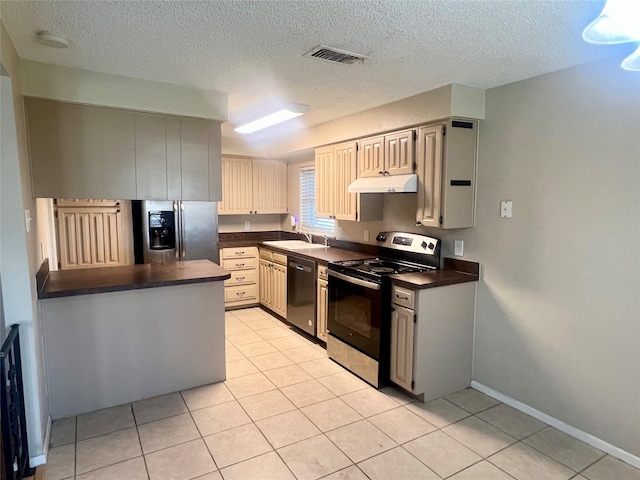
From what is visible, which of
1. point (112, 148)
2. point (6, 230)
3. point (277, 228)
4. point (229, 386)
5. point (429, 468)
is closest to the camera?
point (6, 230)

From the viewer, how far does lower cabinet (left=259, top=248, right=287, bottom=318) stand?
481 cm

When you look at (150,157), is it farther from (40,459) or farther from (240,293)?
(240,293)

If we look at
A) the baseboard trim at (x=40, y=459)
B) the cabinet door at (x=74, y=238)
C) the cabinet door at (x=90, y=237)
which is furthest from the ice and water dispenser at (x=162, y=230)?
the baseboard trim at (x=40, y=459)

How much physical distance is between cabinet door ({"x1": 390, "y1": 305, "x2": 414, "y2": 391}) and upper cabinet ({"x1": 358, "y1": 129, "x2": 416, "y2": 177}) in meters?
1.19

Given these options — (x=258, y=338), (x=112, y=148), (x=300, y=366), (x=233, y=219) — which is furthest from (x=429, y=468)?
(x=233, y=219)

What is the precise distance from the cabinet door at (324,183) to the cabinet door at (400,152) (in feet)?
3.07

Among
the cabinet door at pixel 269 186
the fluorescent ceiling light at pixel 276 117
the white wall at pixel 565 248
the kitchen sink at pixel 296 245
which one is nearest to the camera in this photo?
the white wall at pixel 565 248

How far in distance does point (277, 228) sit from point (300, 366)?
2931mm

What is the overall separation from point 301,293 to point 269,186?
2067mm

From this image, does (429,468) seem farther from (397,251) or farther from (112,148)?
(112,148)

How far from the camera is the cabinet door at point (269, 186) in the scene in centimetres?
577

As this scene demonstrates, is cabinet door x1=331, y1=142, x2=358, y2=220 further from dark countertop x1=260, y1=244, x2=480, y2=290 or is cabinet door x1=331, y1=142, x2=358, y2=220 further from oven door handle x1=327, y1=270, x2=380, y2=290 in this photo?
oven door handle x1=327, y1=270, x2=380, y2=290

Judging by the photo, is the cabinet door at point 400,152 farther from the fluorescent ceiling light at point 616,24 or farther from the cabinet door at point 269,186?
the cabinet door at point 269,186

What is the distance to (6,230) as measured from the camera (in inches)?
83.3
